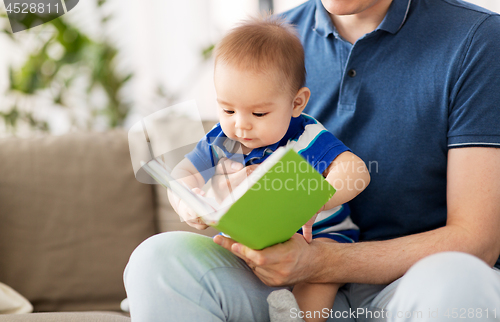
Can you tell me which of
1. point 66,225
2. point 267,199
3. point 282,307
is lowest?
point 66,225

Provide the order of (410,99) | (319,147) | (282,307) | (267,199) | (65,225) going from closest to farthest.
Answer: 1. (267,199)
2. (282,307)
3. (319,147)
4. (410,99)
5. (65,225)

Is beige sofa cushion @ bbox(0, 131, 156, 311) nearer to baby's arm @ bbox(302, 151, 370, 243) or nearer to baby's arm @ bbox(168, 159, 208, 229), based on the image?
baby's arm @ bbox(168, 159, 208, 229)

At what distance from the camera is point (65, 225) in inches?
58.1

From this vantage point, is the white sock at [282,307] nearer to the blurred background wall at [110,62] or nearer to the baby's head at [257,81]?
the baby's head at [257,81]

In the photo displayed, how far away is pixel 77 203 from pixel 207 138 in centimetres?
71

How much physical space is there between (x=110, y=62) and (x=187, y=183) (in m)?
1.68

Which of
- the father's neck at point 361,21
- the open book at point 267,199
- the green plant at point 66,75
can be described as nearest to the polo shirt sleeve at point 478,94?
the father's neck at point 361,21

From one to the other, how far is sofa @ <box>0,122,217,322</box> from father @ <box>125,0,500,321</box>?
60 cm

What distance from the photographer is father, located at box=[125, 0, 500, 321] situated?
0.81 meters

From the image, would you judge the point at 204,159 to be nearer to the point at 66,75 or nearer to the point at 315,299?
the point at 315,299

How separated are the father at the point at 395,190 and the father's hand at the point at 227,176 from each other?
0.7 inches

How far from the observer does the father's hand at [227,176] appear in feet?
2.91

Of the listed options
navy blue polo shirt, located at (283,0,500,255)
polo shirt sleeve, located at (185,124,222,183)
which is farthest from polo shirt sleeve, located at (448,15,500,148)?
polo shirt sleeve, located at (185,124,222,183)

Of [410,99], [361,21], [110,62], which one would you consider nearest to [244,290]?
[410,99]
